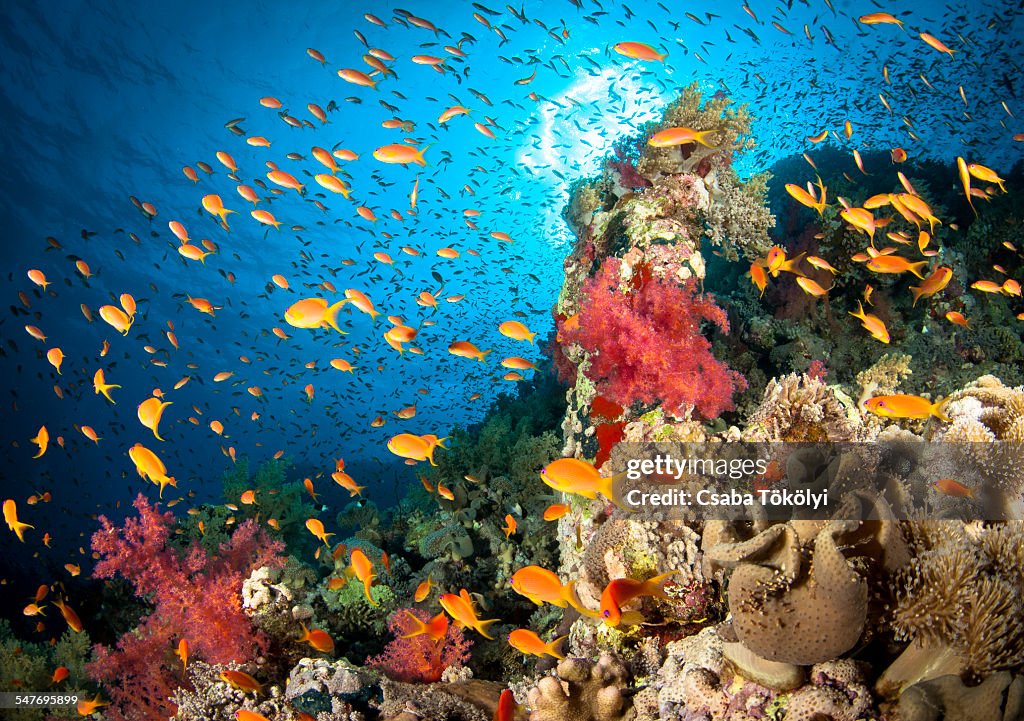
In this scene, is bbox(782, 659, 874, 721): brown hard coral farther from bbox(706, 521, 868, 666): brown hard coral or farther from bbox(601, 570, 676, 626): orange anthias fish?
bbox(601, 570, 676, 626): orange anthias fish

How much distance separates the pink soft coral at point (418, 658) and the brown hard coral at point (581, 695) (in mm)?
2064

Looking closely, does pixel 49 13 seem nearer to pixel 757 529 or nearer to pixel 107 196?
pixel 107 196

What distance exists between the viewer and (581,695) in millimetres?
2977

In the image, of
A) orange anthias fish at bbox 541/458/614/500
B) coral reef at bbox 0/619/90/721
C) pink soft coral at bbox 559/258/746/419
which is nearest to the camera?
orange anthias fish at bbox 541/458/614/500

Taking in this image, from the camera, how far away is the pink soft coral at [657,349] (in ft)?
16.0

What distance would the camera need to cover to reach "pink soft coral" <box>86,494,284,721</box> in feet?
14.6

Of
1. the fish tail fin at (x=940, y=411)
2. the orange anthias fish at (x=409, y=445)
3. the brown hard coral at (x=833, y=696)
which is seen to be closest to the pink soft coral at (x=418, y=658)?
the orange anthias fish at (x=409, y=445)

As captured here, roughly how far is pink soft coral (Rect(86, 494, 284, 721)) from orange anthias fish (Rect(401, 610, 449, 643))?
160cm

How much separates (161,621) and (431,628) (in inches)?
121

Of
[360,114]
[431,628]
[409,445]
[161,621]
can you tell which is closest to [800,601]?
[431,628]

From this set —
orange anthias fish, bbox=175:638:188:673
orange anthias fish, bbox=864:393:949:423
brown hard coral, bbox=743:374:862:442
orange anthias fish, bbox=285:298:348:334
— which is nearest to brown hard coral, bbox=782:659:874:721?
orange anthias fish, bbox=864:393:949:423

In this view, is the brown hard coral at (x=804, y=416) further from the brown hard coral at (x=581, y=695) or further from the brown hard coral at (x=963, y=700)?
the brown hard coral at (x=581, y=695)

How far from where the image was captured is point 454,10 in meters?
19.1

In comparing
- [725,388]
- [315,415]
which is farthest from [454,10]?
[315,415]
